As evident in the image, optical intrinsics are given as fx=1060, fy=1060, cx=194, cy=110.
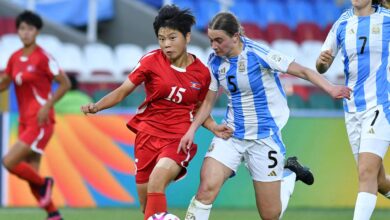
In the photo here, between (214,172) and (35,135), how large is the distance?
309cm

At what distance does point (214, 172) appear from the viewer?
779cm

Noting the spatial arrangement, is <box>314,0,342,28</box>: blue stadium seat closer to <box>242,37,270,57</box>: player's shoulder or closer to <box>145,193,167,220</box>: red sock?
<box>242,37,270,57</box>: player's shoulder

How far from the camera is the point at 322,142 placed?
Result: 12.0 metres

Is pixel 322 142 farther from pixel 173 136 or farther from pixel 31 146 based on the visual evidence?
pixel 173 136

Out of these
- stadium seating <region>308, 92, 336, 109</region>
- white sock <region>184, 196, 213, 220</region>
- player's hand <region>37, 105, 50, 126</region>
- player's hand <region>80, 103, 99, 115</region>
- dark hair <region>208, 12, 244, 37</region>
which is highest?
dark hair <region>208, 12, 244, 37</region>

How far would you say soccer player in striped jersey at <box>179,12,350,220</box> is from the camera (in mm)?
7734

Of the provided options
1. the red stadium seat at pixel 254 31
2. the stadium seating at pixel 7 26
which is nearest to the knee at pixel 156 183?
the stadium seating at pixel 7 26

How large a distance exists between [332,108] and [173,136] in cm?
601

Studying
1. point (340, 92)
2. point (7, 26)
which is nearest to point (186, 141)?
point (340, 92)

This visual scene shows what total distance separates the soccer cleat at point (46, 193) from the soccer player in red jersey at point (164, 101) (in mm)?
2365

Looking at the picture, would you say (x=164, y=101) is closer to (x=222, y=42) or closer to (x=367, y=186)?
(x=222, y=42)

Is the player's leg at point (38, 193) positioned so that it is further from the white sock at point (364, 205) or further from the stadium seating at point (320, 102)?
the stadium seating at point (320, 102)

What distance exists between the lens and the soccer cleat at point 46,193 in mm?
10002

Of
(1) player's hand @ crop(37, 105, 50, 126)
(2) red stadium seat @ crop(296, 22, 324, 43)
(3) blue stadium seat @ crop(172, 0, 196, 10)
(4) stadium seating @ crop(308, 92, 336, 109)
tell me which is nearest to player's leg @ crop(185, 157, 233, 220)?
(1) player's hand @ crop(37, 105, 50, 126)
